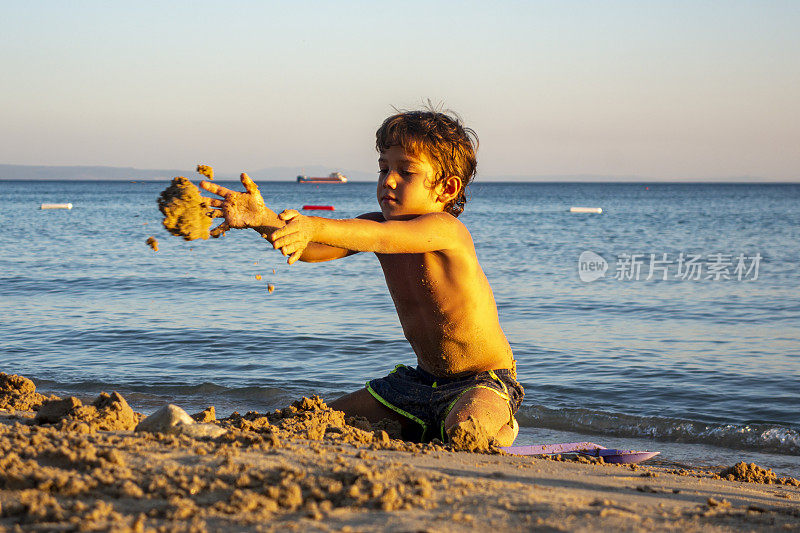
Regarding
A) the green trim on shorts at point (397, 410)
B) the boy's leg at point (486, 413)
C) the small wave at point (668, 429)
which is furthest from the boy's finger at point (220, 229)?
the small wave at point (668, 429)

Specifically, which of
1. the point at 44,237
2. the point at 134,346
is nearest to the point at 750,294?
the point at 134,346

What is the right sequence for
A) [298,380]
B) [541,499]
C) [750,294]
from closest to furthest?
[541,499]
[298,380]
[750,294]

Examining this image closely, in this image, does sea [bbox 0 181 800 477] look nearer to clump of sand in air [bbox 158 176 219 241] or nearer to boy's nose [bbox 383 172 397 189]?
boy's nose [bbox 383 172 397 189]

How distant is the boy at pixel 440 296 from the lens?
11.5 ft

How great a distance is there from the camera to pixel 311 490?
86.4 inches

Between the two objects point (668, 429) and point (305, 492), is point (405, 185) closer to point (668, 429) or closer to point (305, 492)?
point (305, 492)

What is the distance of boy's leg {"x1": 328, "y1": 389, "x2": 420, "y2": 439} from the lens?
3885 mm

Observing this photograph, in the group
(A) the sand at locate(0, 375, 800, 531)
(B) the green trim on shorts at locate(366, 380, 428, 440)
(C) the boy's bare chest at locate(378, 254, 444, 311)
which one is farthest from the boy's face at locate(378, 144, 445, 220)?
(A) the sand at locate(0, 375, 800, 531)

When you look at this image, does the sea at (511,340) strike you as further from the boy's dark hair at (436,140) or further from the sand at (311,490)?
the sand at (311,490)

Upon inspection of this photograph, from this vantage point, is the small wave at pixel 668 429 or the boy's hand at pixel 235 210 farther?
the small wave at pixel 668 429

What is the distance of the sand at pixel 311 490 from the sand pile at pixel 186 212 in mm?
725

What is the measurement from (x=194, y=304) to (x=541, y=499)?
8.60 m

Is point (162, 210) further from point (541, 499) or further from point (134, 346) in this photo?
point (134, 346)

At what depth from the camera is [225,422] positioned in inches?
138
